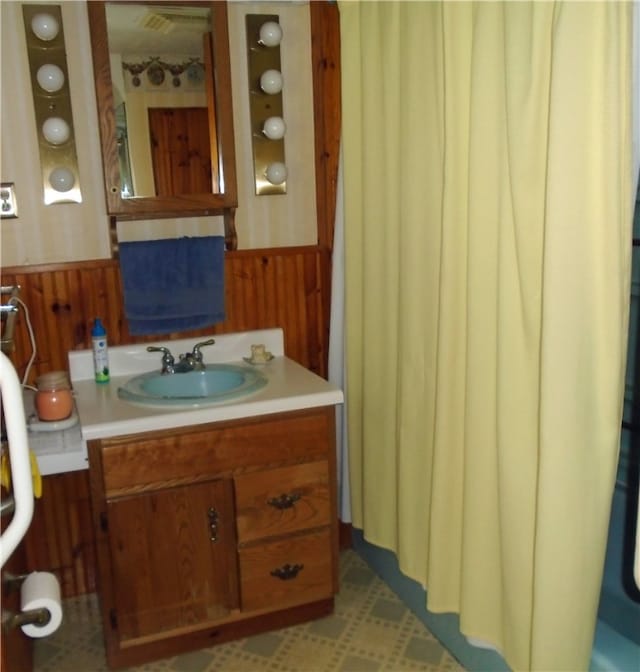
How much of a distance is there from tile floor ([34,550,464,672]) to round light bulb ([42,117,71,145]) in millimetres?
1437

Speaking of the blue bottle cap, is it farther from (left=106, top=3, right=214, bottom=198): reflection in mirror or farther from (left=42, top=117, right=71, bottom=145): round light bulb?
(left=42, top=117, right=71, bottom=145): round light bulb

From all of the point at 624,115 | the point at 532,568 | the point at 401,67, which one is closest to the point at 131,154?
the point at 401,67

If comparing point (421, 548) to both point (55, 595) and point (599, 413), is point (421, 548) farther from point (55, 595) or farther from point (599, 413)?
point (55, 595)

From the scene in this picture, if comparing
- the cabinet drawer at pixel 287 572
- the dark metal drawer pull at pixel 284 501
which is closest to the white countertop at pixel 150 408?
the dark metal drawer pull at pixel 284 501

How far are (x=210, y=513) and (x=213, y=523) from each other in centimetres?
3

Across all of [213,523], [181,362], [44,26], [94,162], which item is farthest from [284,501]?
[44,26]

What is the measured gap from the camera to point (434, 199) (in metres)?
1.70

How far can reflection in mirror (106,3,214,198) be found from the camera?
2.00 m

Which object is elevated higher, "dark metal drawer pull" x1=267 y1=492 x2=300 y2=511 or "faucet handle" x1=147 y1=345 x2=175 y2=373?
"faucet handle" x1=147 y1=345 x2=175 y2=373

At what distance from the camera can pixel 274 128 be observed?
86.0 inches

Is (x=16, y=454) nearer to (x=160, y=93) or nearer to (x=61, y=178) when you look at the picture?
(x=61, y=178)

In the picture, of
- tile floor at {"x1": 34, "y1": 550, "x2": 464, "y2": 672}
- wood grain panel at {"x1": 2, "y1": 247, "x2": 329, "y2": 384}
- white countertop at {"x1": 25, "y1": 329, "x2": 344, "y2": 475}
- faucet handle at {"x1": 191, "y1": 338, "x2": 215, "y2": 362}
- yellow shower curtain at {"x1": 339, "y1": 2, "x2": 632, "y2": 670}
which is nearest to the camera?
yellow shower curtain at {"x1": 339, "y1": 2, "x2": 632, "y2": 670}

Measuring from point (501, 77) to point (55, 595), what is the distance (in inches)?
52.0

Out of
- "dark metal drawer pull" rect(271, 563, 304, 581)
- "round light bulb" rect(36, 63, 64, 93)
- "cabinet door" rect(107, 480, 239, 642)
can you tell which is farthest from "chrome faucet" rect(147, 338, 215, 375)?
"round light bulb" rect(36, 63, 64, 93)
